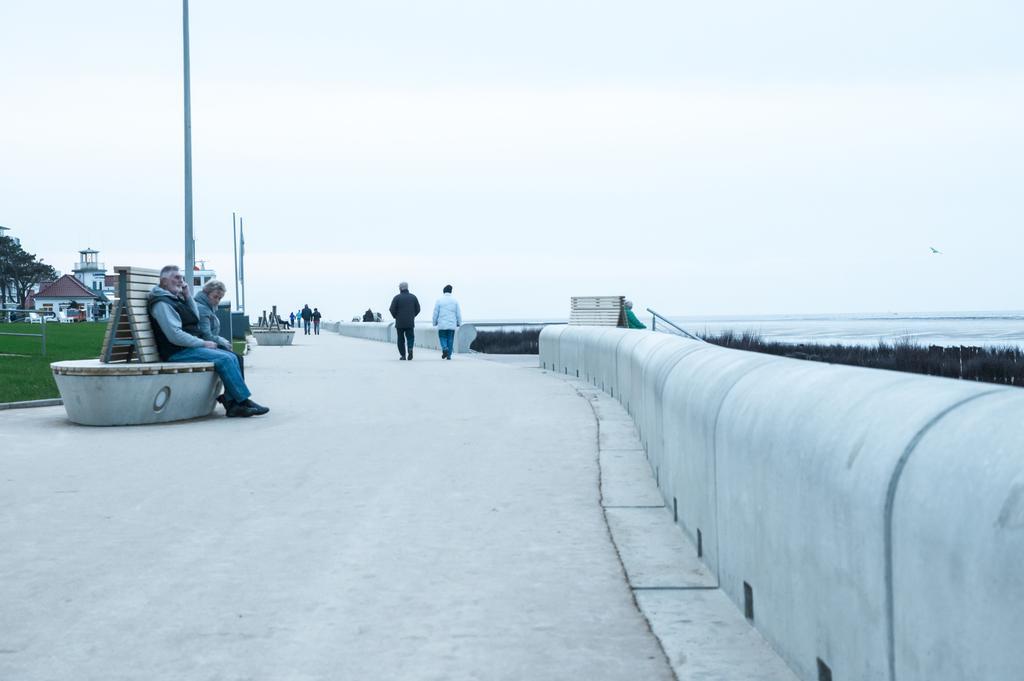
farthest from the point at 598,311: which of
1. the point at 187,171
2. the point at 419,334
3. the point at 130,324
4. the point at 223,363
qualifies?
the point at 130,324

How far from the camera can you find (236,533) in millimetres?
6168

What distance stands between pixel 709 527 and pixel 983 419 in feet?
8.97

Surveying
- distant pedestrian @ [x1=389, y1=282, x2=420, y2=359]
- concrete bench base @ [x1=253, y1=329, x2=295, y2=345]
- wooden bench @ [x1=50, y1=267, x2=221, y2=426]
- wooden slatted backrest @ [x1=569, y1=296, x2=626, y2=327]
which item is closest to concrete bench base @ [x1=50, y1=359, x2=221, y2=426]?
wooden bench @ [x1=50, y1=267, x2=221, y2=426]

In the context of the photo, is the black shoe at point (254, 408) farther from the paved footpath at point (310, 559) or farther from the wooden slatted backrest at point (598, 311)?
the wooden slatted backrest at point (598, 311)

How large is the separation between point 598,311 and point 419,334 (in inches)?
446

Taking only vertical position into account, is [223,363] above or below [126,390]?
above

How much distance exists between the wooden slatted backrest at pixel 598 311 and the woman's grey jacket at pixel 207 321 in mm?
18093

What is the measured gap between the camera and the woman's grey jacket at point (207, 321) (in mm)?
12531

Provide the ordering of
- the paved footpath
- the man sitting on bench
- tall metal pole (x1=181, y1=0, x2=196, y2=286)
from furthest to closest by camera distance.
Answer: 1. tall metal pole (x1=181, y1=0, x2=196, y2=286)
2. the man sitting on bench
3. the paved footpath

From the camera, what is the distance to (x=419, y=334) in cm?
4209

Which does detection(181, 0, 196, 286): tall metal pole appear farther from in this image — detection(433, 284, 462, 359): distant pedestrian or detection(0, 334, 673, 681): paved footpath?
detection(0, 334, 673, 681): paved footpath

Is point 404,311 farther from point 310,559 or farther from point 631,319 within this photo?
point 310,559

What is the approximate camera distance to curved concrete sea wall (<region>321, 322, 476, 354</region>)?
3497cm

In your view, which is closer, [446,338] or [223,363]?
[223,363]
